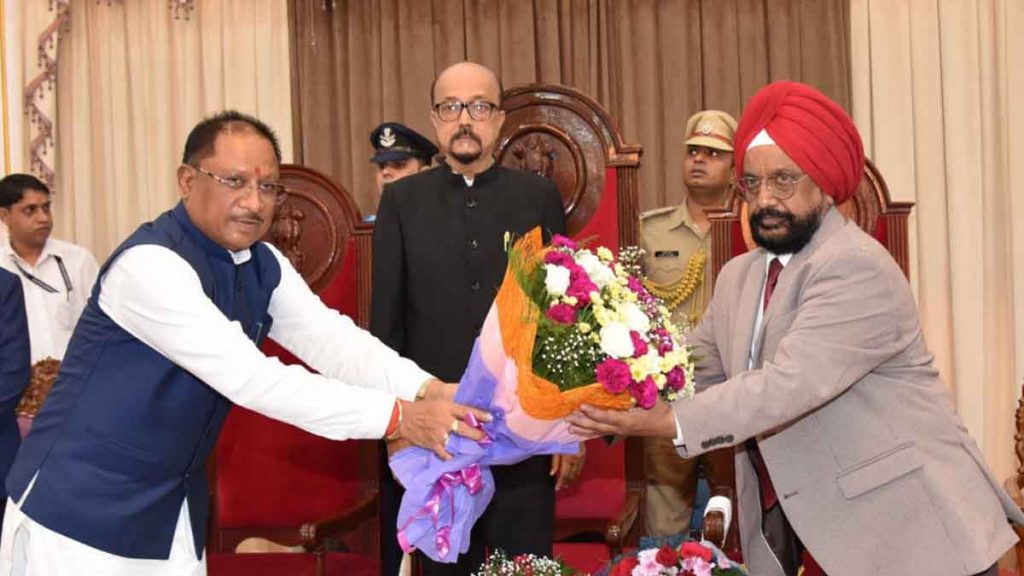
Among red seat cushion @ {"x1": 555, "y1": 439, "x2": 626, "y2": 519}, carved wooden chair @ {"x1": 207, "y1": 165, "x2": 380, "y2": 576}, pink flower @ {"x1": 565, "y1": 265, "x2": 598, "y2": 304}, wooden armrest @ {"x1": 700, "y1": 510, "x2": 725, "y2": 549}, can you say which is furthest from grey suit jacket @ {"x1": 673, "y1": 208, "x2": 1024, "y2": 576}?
carved wooden chair @ {"x1": 207, "y1": 165, "x2": 380, "y2": 576}

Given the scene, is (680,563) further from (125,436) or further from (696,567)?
(125,436)

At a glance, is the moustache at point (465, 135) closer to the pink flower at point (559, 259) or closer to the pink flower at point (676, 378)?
the pink flower at point (559, 259)

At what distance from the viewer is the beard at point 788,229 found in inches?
103

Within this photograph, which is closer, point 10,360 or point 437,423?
point 437,423

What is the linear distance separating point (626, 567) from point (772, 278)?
2.61 ft

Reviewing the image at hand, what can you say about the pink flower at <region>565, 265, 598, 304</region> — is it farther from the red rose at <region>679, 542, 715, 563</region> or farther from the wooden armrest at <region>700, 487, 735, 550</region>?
the wooden armrest at <region>700, 487, 735, 550</region>

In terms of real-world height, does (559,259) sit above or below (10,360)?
above

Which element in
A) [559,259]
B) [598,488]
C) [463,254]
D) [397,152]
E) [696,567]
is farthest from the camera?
[397,152]

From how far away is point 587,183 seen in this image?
4.05 meters

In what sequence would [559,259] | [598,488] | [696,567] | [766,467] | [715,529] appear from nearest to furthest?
[559,259]
[766,467]
[696,567]
[715,529]
[598,488]

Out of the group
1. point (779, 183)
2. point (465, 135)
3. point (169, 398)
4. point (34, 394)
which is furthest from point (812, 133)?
point (34, 394)

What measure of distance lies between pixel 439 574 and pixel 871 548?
1.43 metres

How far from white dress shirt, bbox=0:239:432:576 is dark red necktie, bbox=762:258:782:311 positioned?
2.85 feet

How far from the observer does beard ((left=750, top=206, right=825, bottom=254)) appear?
261 cm
